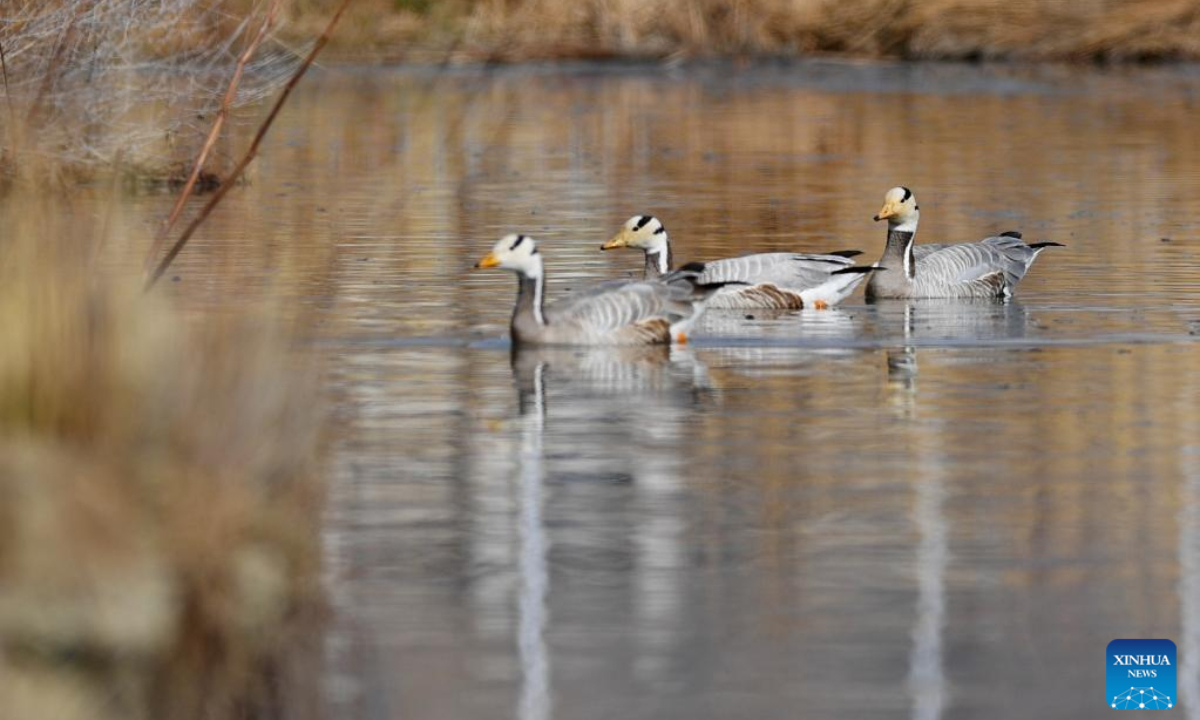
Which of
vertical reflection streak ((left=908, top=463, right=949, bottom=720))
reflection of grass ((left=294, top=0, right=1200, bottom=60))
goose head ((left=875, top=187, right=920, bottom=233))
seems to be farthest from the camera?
reflection of grass ((left=294, top=0, right=1200, bottom=60))

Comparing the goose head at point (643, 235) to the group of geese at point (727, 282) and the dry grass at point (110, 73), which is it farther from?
the dry grass at point (110, 73)

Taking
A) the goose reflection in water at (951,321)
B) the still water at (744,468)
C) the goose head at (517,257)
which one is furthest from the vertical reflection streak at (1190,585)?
the goose head at (517,257)

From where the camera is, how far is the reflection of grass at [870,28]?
44875mm

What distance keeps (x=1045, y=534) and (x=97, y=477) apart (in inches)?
140

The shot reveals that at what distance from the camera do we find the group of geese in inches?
612

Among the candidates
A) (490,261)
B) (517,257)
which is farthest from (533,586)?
(517,257)

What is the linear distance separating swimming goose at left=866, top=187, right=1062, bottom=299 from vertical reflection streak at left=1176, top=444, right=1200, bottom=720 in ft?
23.2

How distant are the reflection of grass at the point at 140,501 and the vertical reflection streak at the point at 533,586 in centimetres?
72

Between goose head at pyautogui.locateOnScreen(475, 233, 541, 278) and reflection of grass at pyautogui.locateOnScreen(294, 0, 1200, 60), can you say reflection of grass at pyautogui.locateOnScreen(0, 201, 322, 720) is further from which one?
reflection of grass at pyautogui.locateOnScreen(294, 0, 1200, 60)

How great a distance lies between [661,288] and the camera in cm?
1571

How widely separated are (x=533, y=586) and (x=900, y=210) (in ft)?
33.9

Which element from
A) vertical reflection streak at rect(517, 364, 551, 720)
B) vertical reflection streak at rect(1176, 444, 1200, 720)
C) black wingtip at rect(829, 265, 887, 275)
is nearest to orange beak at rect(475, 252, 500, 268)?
vertical reflection streak at rect(517, 364, 551, 720)

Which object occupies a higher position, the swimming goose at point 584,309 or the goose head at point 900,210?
the goose head at point 900,210

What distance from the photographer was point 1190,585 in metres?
8.93
